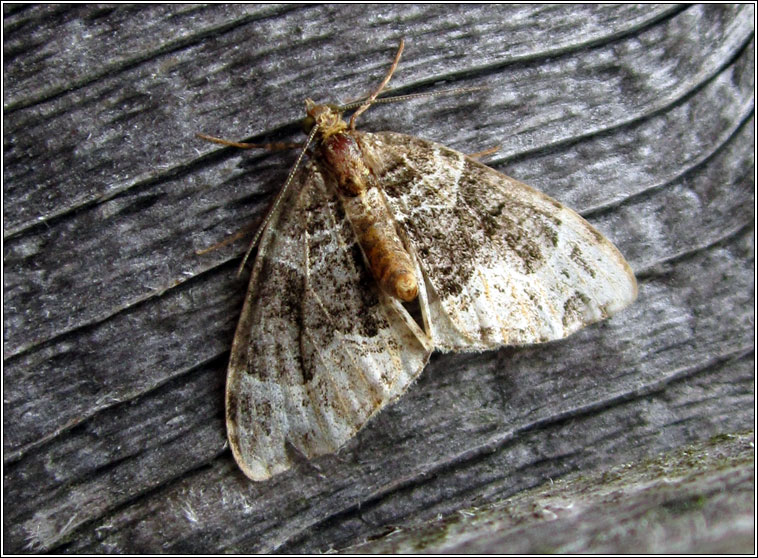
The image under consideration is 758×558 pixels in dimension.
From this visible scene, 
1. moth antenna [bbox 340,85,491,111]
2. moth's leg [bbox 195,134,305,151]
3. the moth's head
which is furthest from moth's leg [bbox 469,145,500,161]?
moth's leg [bbox 195,134,305,151]

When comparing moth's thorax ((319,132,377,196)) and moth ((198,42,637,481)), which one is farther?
moth's thorax ((319,132,377,196))

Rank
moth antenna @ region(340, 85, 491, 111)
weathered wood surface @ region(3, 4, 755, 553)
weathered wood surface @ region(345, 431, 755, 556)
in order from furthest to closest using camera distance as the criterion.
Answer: moth antenna @ region(340, 85, 491, 111) → weathered wood surface @ region(3, 4, 755, 553) → weathered wood surface @ region(345, 431, 755, 556)

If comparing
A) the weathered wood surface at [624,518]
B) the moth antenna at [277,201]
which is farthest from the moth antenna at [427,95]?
the weathered wood surface at [624,518]

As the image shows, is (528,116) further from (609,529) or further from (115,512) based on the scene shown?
(115,512)

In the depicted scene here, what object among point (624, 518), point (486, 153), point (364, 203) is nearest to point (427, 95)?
→ point (486, 153)

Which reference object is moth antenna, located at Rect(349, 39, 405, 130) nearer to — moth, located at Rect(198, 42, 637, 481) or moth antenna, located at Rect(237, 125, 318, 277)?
moth, located at Rect(198, 42, 637, 481)

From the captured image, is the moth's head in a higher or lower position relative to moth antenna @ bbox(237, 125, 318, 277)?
higher

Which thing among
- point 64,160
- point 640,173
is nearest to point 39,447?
point 64,160

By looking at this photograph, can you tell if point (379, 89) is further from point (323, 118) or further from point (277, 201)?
point (277, 201)
